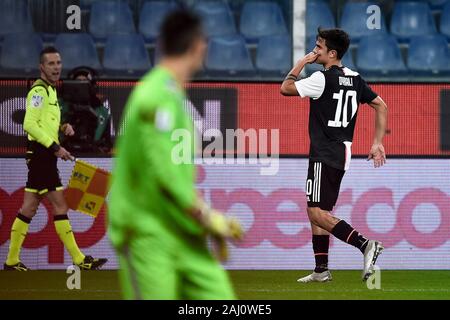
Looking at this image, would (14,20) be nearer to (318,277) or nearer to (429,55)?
(318,277)

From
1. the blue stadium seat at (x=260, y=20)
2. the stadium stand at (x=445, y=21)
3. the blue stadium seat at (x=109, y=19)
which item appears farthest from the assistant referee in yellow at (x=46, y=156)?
the stadium stand at (x=445, y=21)

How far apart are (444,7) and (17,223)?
18.1 ft

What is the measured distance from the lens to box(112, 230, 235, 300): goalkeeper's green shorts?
471 cm

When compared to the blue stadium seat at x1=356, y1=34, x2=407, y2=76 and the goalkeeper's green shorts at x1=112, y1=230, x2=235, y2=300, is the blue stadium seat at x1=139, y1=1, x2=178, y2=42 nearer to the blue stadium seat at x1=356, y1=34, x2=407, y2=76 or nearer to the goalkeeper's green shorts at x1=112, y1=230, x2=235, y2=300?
the blue stadium seat at x1=356, y1=34, x2=407, y2=76

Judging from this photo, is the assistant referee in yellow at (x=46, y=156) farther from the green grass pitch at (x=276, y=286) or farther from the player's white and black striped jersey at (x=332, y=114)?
the player's white and black striped jersey at (x=332, y=114)

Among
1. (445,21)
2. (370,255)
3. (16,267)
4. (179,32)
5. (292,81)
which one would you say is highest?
(445,21)

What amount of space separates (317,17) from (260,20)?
26.9 inches

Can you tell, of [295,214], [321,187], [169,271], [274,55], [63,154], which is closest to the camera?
[169,271]

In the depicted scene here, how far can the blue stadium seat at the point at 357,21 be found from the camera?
12.9 metres

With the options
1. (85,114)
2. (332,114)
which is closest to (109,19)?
(85,114)

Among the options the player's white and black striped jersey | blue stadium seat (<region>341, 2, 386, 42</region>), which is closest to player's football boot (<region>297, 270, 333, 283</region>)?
the player's white and black striped jersey

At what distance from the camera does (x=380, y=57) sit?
12789 mm

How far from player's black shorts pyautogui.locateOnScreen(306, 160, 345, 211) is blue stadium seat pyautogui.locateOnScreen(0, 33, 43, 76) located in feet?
11.8

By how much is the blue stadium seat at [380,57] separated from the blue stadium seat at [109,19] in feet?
8.58
